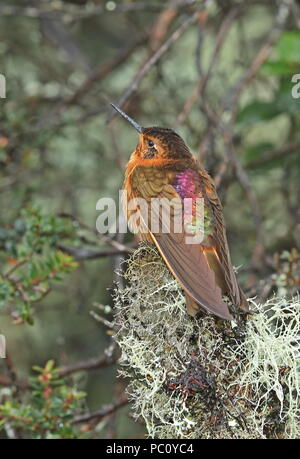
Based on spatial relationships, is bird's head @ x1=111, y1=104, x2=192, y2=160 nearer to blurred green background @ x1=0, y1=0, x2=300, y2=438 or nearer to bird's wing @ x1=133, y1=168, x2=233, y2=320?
bird's wing @ x1=133, y1=168, x2=233, y2=320

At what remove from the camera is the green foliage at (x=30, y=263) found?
11.3 ft

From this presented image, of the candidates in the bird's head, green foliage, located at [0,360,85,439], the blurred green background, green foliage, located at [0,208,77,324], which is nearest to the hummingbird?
the bird's head

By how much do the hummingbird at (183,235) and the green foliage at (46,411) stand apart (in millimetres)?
778

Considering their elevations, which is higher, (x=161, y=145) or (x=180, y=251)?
(x=161, y=145)

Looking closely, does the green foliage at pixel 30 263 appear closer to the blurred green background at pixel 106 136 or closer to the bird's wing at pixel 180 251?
the blurred green background at pixel 106 136

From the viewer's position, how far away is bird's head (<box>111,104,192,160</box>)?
11.0ft

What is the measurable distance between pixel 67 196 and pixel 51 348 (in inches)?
42.2

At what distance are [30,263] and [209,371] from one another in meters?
1.43

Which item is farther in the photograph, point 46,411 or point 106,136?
point 106,136

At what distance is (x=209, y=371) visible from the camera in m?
2.32

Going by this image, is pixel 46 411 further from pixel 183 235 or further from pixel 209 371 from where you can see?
pixel 209 371

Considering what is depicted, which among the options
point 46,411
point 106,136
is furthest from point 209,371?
point 106,136

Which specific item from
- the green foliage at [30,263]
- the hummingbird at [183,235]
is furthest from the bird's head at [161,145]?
the green foliage at [30,263]

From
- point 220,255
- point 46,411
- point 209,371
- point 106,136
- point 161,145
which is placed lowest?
point 46,411
